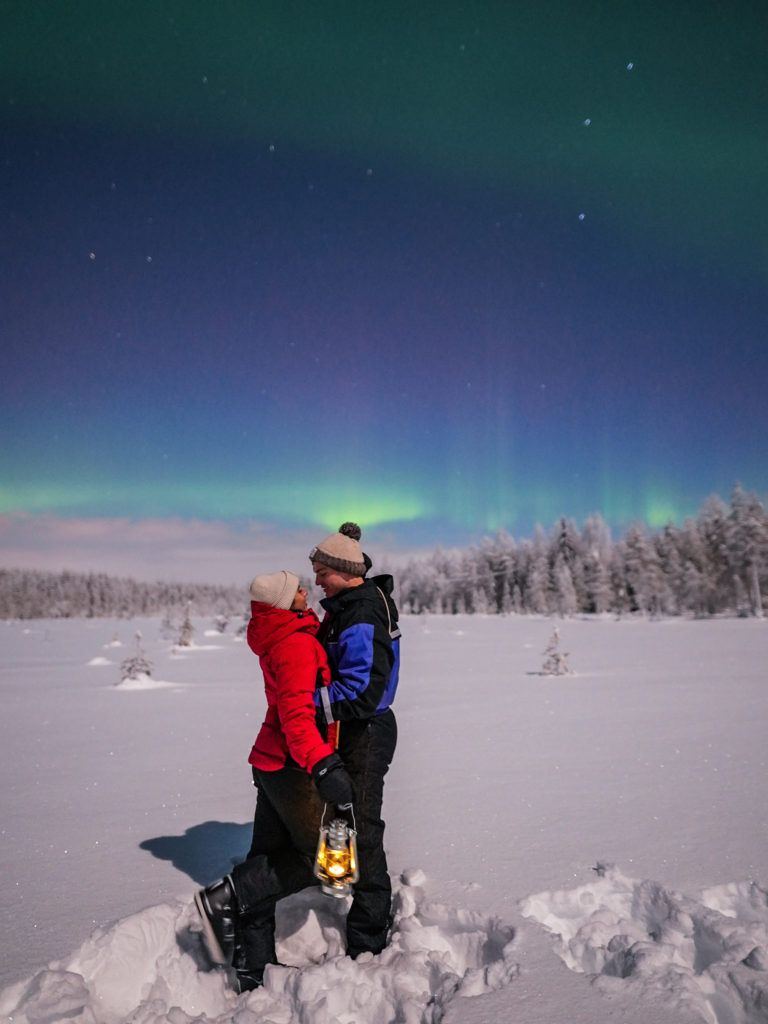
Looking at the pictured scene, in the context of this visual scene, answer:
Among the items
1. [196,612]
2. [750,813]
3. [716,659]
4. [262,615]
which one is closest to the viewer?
[262,615]

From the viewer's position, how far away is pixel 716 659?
64.1ft

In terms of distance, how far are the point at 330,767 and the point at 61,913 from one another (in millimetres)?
1963

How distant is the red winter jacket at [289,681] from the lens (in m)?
2.69

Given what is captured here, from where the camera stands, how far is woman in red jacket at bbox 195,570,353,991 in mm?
2701

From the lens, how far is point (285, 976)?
268cm

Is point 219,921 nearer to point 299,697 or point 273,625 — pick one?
point 299,697

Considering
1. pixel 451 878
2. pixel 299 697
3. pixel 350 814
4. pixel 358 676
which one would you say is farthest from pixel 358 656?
pixel 451 878

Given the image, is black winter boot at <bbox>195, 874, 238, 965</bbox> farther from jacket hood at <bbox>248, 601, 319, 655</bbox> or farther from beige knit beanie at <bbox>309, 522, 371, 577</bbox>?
beige knit beanie at <bbox>309, 522, 371, 577</bbox>

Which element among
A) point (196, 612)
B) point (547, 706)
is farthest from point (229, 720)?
point (196, 612)

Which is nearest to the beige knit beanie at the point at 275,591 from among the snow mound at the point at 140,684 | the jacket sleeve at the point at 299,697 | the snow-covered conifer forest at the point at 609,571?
the jacket sleeve at the point at 299,697

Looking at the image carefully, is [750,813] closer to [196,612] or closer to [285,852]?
[285,852]

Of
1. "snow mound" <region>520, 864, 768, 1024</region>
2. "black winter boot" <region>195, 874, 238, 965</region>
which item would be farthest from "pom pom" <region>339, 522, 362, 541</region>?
"snow mound" <region>520, 864, 768, 1024</region>

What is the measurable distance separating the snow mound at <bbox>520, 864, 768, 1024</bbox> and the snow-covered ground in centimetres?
1

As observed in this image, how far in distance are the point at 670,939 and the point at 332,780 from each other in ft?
5.87
